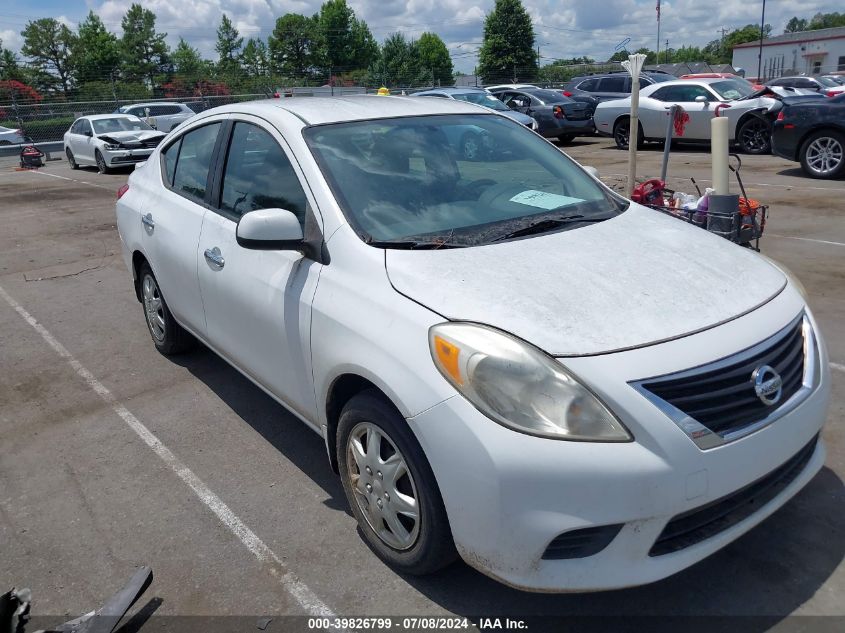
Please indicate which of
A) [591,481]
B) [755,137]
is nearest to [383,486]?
[591,481]

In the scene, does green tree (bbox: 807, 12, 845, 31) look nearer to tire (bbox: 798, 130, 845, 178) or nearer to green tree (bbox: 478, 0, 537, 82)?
green tree (bbox: 478, 0, 537, 82)

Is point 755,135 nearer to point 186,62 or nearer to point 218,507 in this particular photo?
point 218,507

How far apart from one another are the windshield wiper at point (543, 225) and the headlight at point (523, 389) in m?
0.80

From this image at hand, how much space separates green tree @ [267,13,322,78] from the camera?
9875 cm

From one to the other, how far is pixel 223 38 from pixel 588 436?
10210 centimetres

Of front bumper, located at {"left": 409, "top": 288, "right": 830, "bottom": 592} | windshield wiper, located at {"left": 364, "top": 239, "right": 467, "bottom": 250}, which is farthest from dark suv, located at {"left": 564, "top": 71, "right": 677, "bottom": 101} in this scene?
front bumper, located at {"left": 409, "top": 288, "right": 830, "bottom": 592}

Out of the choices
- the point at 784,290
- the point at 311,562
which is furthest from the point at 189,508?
the point at 784,290

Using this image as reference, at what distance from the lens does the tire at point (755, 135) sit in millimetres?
15398

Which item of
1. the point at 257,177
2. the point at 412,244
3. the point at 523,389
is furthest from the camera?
the point at 257,177

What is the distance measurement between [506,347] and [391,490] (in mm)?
757

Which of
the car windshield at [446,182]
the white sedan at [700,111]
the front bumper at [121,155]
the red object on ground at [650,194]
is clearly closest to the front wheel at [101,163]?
the front bumper at [121,155]

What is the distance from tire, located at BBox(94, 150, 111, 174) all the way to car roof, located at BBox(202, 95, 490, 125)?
52.9 ft

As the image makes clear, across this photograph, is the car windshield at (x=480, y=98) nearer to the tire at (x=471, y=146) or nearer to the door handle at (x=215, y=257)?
the tire at (x=471, y=146)

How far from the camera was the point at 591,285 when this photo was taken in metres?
2.71
